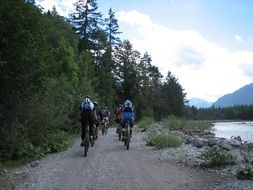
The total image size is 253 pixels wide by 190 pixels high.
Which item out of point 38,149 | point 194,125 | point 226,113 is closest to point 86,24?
point 194,125

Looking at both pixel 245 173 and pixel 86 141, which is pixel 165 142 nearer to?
pixel 86 141

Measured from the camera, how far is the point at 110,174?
12047 millimetres

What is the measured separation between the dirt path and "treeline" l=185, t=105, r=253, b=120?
371 feet

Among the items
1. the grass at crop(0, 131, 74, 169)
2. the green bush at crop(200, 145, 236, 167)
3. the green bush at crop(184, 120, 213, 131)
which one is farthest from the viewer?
the green bush at crop(184, 120, 213, 131)

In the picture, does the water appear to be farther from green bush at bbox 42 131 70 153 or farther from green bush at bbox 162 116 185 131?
green bush at bbox 42 131 70 153

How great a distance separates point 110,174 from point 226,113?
146 metres

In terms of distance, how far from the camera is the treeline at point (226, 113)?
5266 inches

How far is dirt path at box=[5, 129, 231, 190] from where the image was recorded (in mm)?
10711

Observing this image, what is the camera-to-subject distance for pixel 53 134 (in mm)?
18891

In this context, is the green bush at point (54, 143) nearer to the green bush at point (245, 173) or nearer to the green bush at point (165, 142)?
the green bush at point (165, 142)

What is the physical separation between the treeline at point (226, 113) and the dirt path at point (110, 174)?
4453 inches

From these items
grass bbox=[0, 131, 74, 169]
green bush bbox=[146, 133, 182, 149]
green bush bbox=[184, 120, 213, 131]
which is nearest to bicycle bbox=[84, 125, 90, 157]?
grass bbox=[0, 131, 74, 169]

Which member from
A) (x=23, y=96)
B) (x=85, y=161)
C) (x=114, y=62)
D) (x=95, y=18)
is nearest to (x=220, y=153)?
(x=85, y=161)

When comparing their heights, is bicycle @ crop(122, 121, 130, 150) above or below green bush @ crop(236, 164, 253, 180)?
above
